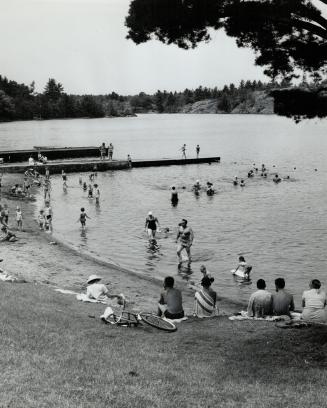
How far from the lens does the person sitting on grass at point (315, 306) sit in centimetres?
1154

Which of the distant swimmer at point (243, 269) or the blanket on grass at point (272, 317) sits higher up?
the blanket on grass at point (272, 317)

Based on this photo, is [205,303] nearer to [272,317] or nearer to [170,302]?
[170,302]

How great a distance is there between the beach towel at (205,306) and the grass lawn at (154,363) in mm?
461

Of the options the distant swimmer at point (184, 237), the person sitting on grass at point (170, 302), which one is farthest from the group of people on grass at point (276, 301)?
the distant swimmer at point (184, 237)

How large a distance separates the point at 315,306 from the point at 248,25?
19.3 ft

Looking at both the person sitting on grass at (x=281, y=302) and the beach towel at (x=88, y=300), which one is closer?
the person sitting on grass at (x=281, y=302)

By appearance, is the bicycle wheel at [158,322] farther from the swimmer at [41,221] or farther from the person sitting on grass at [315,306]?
the swimmer at [41,221]

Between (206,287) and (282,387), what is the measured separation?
4.74 meters

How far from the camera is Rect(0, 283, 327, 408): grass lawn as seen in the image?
25.4 feet

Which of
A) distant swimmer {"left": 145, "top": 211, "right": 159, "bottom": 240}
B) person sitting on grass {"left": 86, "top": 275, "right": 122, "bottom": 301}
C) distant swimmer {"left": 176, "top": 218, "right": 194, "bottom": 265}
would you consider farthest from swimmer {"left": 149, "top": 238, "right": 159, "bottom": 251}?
person sitting on grass {"left": 86, "top": 275, "right": 122, "bottom": 301}

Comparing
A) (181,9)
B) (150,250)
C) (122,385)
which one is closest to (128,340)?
(122,385)

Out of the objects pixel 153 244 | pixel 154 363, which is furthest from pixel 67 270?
pixel 154 363

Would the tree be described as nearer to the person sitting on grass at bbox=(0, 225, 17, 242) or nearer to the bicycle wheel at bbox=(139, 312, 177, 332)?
the bicycle wheel at bbox=(139, 312, 177, 332)

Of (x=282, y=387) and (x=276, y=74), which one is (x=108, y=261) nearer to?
(x=276, y=74)
